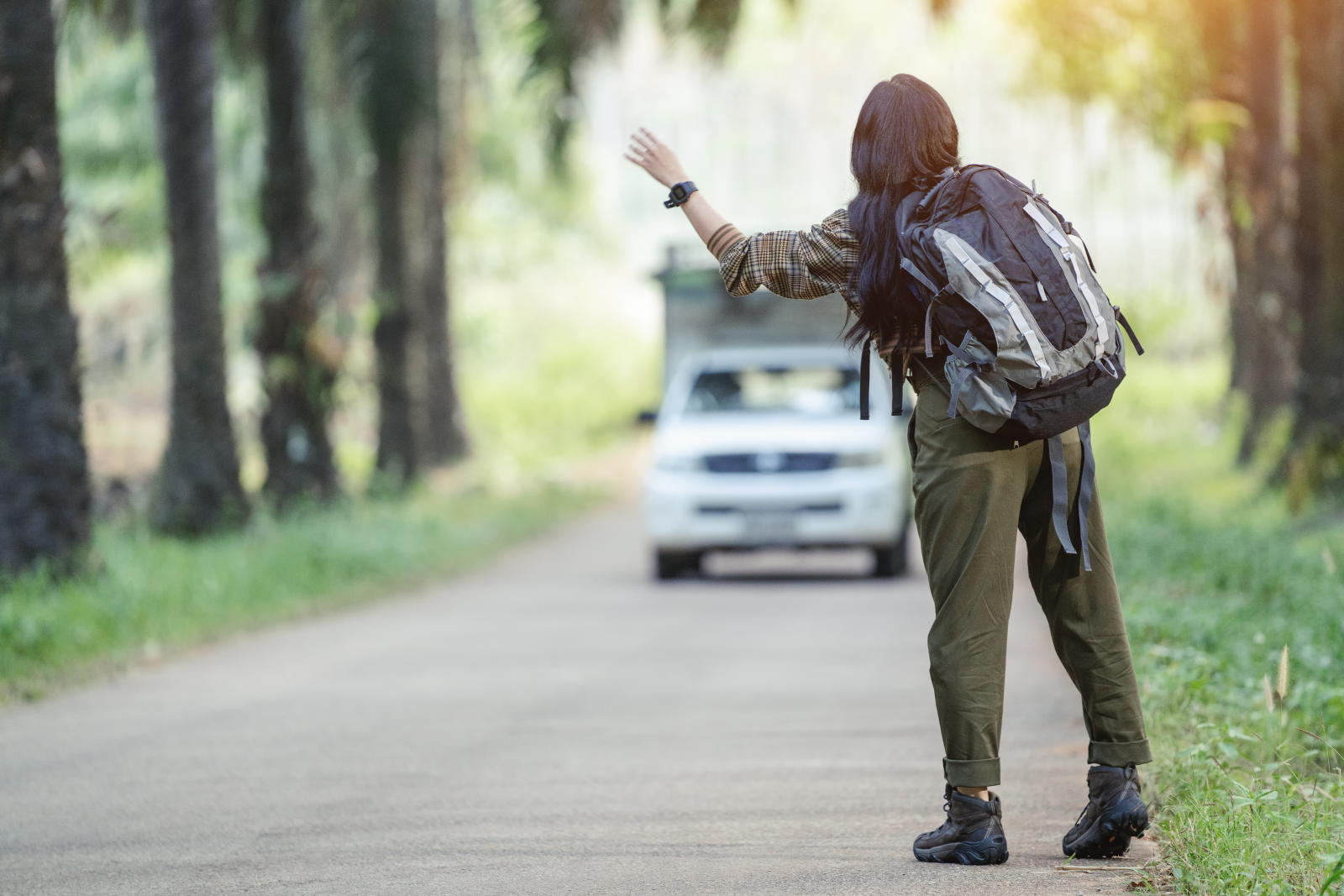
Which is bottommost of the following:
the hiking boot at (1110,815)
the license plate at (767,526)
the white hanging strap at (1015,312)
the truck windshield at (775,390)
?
the license plate at (767,526)

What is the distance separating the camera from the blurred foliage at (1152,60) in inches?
794

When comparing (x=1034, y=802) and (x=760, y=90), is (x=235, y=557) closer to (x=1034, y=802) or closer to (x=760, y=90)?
(x=1034, y=802)

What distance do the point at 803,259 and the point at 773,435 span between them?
9851 mm

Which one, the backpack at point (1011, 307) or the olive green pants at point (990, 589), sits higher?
the backpack at point (1011, 307)

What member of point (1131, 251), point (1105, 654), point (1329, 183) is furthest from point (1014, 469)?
point (1131, 251)

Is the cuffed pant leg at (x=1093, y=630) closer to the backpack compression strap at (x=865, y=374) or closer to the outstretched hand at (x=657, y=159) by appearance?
the backpack compression strap at (x=865, y=374)

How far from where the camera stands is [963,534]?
4.98 meters

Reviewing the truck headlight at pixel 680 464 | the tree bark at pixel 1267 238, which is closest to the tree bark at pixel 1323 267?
the tree bark at pixel 1267 238

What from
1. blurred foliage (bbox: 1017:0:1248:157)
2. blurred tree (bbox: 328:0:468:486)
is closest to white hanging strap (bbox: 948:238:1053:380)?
blurred foliage (bbox: 1017:0:1248:157)

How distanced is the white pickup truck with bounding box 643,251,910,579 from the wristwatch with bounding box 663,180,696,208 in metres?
9.32

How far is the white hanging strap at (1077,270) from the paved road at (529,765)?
55.4 inches

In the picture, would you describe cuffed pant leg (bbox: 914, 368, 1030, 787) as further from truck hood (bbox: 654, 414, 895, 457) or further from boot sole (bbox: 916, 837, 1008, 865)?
truck hood (bbox: 654, 414, 895, 457)

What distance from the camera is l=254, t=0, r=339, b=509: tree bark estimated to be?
1684 centimetres

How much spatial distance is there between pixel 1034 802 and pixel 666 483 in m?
8.87
